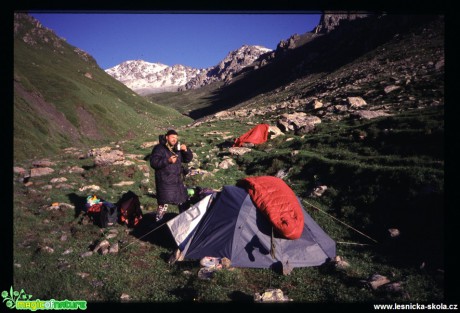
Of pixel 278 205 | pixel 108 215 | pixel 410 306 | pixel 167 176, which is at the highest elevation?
pixel 167 176

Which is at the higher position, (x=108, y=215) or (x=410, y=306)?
(x=108, y=215)

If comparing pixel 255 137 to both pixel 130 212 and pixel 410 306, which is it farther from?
pixel 410 306

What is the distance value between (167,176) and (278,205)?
10.9 feet

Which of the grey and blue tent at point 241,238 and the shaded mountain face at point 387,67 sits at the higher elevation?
Result: the shaded mountain face at point 387,67

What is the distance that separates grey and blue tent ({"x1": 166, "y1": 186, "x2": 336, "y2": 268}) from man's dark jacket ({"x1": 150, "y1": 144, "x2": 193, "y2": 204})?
Result: 2.62 ft

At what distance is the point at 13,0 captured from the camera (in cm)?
462

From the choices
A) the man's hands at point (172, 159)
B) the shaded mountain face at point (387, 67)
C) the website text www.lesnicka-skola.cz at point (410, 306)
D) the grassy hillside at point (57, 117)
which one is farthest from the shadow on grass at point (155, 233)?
the shaded mountain face at point (387, 67)

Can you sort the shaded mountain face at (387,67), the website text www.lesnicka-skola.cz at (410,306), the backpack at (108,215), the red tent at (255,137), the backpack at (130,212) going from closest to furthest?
the website text www.lesnicka-skola.cz at (410,306), the backpack at (108,215), the backpack at (130,212), the red tent at (255,137), the shaded mountain face at (387,67)

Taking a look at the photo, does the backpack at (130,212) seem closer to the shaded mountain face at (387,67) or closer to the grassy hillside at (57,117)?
the grassy hillside at (57,117)

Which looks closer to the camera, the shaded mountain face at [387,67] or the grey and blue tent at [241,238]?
the grey and blue tent at [241,238]

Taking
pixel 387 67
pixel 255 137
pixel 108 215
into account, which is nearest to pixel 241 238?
pixel 108 215

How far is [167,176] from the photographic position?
781 cm

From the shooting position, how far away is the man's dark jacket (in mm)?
7539

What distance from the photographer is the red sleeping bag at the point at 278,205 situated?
6609 mm
